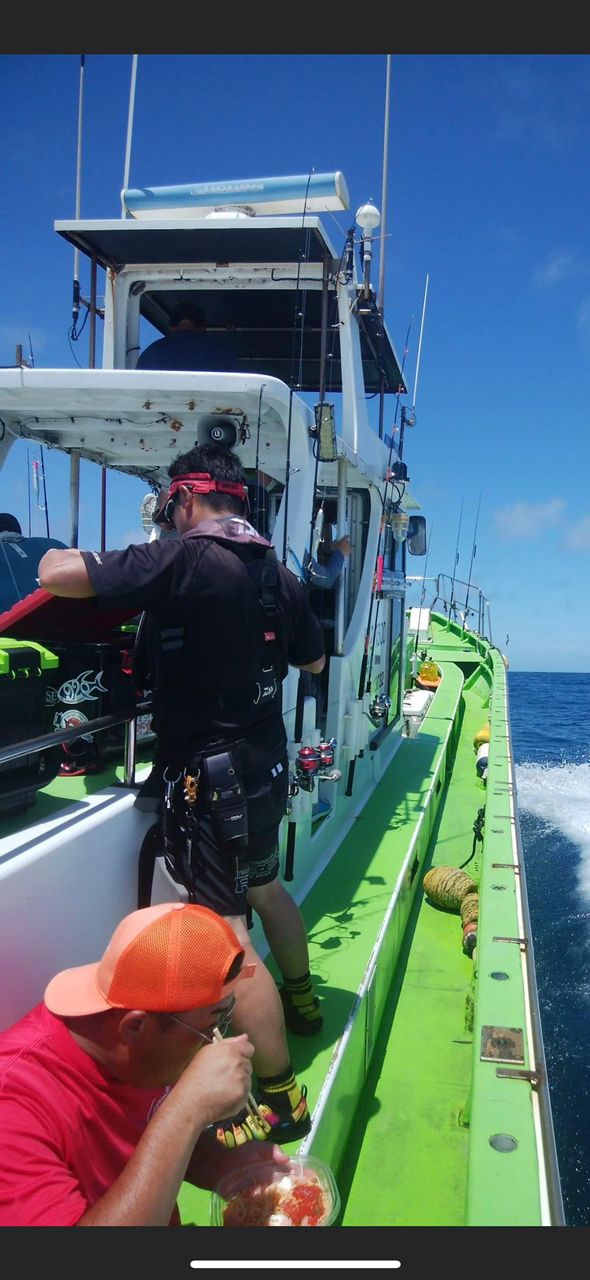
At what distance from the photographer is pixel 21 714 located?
223 cm

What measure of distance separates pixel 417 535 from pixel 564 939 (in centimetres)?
405

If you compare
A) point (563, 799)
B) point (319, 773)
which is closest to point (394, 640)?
point (319, 773)

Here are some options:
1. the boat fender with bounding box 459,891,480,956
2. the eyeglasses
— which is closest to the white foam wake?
the boat fender with bounding box 459,891,480,956

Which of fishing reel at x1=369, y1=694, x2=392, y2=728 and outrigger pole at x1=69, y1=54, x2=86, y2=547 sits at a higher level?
outrigger pole at x1=69, y1=54, x2=86, y2=547

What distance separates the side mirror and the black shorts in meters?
5.13

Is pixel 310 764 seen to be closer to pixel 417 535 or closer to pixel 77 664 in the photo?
pixel 77 664

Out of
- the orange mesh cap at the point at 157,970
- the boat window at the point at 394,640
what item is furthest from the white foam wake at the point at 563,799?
the orange mesh cap at the point at 157,970

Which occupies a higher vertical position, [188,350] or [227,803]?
[188,350]

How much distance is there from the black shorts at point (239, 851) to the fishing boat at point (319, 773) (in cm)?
20

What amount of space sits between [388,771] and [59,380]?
4347 millimetres

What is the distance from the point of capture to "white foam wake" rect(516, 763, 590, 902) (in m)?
10.2

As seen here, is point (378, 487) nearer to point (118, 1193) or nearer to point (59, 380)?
point (59, 380)

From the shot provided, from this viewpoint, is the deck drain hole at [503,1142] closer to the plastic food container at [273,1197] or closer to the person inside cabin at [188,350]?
the plastic food container at [273,1197]

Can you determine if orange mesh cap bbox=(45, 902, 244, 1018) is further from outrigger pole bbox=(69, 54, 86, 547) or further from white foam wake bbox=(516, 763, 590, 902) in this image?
white foam wake bbox=(516, 763, 590, 902)
